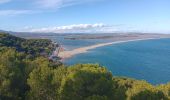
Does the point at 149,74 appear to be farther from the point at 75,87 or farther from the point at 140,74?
the point at 75,87

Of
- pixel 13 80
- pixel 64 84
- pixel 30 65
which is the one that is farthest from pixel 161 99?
pixel 30 65

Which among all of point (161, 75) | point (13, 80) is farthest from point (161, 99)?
point (161, 75)

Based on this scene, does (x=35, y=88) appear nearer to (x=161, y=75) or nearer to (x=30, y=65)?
(x=30, y=65)

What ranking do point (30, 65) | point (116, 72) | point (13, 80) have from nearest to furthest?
1. point (13, 80)
2. point (30, 65)
3. point (116, 72)

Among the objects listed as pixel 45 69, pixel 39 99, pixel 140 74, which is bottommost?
pixel 140 74

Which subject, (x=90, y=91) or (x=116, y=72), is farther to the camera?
(x=116, y=72)

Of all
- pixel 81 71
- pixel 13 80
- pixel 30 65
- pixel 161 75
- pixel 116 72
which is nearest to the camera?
pixel 81 71

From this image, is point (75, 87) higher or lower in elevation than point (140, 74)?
higher
